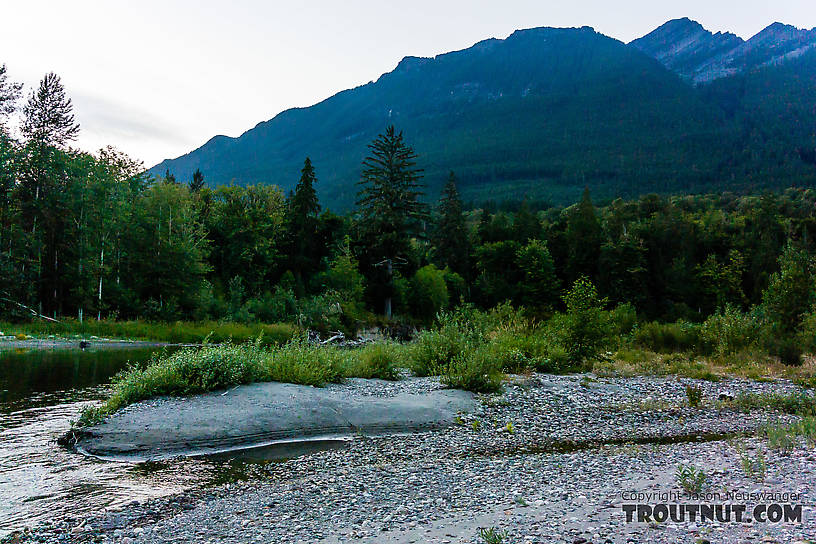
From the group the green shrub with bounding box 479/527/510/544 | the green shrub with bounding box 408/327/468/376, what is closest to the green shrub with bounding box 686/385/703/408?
the green shrub with bounding box 408/327/468/376

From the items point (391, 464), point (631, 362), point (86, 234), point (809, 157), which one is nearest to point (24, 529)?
point (391, 464)

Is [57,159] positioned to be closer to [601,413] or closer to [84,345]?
[84,345]

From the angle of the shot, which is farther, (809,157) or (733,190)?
(809,157)

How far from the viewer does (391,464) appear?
32.3ft

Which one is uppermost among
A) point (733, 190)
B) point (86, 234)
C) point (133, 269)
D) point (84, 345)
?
point (733, 190)

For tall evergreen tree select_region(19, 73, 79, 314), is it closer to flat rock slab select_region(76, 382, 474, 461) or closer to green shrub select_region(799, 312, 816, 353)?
flat rock slab select_region(76, 382, 474, 461)

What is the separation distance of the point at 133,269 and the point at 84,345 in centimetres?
1546

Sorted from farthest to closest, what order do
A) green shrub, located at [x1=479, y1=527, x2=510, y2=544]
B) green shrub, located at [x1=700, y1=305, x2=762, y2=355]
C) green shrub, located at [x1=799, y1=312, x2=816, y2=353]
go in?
1. green shrub, located at [x1=700, y1=305, x2=762, y2=355]
2. green shrub, located at [x1=799, y1=312, x2=816, y2=353]
3. green shrub, located at [x1=479, y1=527, x2=510, y2=544]

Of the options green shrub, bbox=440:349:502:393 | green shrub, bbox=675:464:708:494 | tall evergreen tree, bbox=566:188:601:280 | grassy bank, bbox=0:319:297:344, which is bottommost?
grassy bank, bbox=0:319:297:344

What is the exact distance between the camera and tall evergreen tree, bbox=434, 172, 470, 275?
250ft

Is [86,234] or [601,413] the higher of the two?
[86,234]

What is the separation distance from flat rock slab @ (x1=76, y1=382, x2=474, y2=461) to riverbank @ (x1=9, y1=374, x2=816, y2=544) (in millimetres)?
1028

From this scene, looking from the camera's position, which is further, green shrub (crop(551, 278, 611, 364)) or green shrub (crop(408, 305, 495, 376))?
green shrub (crop(551, 278, 611, 364))

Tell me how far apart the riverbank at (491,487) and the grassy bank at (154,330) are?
26.3 m
